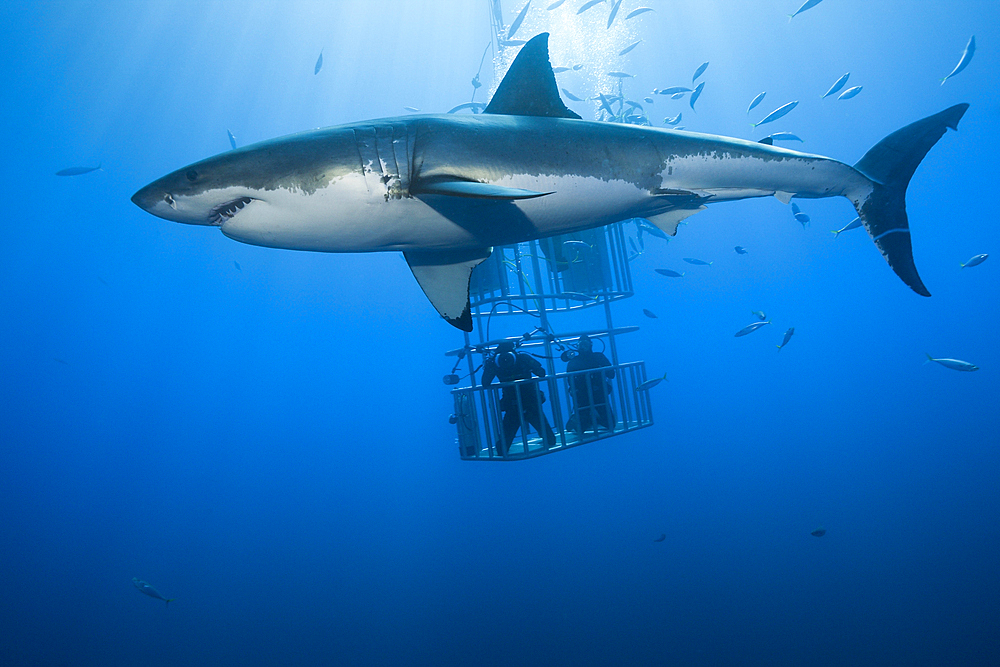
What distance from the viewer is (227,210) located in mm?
1868

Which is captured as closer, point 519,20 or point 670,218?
point 670,218

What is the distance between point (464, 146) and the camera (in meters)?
2.01

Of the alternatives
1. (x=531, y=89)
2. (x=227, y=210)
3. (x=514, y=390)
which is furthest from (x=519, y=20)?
(x=227, y=210)

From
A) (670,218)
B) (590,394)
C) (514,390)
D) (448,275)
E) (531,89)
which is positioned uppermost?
(531,89)

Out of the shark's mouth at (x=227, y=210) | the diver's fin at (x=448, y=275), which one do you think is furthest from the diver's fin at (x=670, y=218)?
the shark's mouth at (x=227, y=210)

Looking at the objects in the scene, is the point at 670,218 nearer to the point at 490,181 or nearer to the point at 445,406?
the point at 490,181

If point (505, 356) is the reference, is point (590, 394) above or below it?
below

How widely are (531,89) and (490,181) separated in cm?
84

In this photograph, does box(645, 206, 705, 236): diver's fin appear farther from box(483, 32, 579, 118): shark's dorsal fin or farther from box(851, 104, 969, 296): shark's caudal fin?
box(851, 104, 969, 296): shark's caudal fin

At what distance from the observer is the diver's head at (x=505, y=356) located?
5.75 m

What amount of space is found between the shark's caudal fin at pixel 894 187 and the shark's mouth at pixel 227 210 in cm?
375

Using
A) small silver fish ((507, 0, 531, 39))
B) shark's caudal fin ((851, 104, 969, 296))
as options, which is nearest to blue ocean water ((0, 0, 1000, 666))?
small silver fish ((507, 0, 531, 39))

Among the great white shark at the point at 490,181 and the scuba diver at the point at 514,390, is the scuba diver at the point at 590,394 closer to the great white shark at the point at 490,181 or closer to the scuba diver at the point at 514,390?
the scuba diver at the point at 514,390

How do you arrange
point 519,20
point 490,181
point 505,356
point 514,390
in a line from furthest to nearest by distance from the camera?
point 519,20, point 505,356, point 514,390, point 490,181
